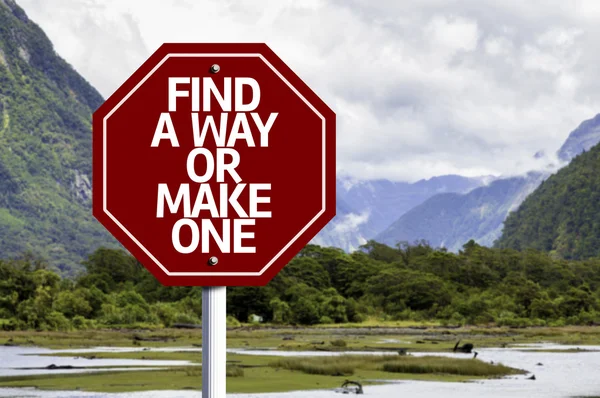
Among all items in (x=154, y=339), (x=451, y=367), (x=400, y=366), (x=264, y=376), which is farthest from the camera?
(x=154, y=339)

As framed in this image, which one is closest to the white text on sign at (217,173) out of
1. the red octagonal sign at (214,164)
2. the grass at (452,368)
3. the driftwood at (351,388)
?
the red octagonal sign at (214,164)

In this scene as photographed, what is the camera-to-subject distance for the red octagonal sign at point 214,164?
4.57m

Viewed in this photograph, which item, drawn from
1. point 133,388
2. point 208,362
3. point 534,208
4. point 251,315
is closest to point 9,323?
point 251,315

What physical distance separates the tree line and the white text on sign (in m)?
78.6

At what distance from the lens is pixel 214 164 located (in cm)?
455

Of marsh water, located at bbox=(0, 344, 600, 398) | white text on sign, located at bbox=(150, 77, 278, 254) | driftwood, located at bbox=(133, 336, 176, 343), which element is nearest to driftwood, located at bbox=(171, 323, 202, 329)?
driftwood, located at bbox=(133, 336, 176, 343)

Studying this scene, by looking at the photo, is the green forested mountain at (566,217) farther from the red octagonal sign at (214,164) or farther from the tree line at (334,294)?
the red octagonal sign at (214,164)

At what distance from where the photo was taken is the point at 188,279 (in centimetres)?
465

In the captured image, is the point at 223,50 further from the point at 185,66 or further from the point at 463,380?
the point at 463,380

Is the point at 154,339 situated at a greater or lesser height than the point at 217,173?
greater

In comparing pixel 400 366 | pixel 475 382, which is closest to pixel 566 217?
pixel 400 366

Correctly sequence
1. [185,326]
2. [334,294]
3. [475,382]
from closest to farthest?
[475,382] → [185,326] → [334,294]

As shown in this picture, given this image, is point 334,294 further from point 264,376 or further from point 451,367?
point 264,376

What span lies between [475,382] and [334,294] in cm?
5779
